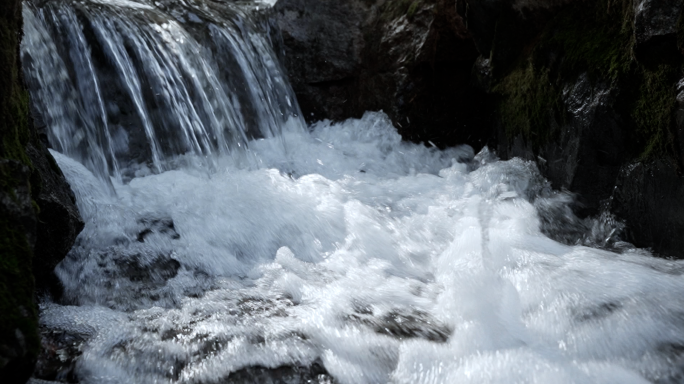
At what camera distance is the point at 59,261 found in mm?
3264

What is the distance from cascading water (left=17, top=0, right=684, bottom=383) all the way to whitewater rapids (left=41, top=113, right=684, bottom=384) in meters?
0.01

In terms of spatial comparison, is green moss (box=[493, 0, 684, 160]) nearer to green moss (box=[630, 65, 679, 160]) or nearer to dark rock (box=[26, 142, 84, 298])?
green moss (box=[630, 65, 679, 160])

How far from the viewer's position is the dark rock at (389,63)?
6.45 meters

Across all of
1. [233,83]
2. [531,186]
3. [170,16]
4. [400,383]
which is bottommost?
[400,383]

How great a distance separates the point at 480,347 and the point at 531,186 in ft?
8.03

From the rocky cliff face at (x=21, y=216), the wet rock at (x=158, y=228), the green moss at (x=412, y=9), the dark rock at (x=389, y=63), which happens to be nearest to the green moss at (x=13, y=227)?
the rocky cliff face at (x=21, y=216)

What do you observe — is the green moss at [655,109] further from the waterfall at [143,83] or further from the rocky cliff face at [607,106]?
the waterfall at [143,83]

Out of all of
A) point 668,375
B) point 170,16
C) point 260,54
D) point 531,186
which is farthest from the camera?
point 260,54

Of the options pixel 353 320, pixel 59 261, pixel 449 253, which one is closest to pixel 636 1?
pixel 449 253

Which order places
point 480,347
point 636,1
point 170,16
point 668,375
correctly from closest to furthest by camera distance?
point 668,375, point 480,347, point 636,1, point 170,16

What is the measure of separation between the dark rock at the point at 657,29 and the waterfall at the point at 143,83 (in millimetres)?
4017

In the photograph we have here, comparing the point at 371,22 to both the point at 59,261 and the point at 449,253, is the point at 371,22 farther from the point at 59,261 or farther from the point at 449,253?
the point at 59,261

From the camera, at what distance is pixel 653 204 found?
3.72 meters

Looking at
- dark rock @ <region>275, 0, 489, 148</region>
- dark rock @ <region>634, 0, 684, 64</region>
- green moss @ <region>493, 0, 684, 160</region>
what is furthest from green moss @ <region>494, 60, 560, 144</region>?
dark rock @ <region>634, 0, 684, 64</region>
